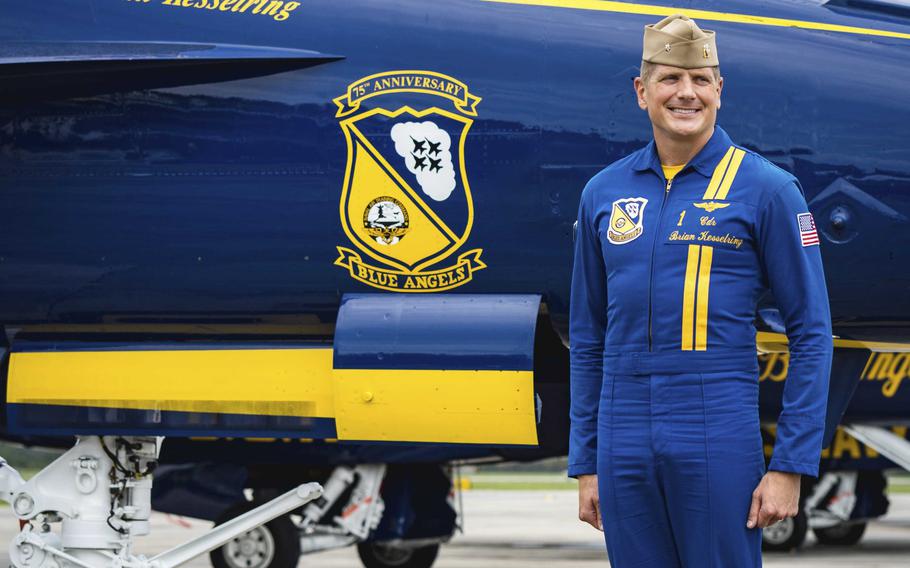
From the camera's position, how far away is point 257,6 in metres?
6.09

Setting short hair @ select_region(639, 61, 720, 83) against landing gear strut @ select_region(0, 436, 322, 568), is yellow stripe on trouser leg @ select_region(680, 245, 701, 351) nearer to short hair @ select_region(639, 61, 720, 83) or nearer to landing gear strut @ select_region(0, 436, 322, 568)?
short hair @ select_region(639, 61, 720, 83)

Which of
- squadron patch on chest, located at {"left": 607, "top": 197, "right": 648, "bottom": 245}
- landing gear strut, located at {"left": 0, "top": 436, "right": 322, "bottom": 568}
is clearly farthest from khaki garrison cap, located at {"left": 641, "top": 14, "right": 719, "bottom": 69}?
landing gear strut, located at {"left": 0, "top": 436, "right": 322, "bottom": 568}

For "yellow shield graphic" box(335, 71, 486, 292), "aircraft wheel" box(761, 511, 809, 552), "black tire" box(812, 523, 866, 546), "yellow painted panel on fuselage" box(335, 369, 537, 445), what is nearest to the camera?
"yellow painted panel on fuselage" box(335, 369, 537, 445)

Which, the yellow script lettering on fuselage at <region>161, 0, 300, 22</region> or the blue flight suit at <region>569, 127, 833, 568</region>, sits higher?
the yellow script lettering on fuselage at <region>161, 0, 300, 22</region>

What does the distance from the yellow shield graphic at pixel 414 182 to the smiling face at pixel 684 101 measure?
221 cm

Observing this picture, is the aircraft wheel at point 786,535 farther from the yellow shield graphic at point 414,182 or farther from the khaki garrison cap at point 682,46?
the khaki garrison cap at point 682,46

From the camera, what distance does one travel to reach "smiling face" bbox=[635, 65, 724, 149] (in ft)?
12.1

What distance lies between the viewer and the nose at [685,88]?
12.1ft

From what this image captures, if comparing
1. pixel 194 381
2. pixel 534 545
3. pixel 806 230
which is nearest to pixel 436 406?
pixel 194 381

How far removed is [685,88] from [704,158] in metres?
0.19

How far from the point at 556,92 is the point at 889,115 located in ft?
4.35

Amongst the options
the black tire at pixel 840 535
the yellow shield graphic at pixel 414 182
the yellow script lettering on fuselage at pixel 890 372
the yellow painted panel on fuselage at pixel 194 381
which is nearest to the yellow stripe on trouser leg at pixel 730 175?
the yellow shield graphic at pixel 414 182

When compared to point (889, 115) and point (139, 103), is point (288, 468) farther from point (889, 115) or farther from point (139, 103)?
point (889, 115)

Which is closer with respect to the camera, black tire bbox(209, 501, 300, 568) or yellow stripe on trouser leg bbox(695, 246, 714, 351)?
yellow stripe on trouser leg bbox(695, 246, 714, 351)
